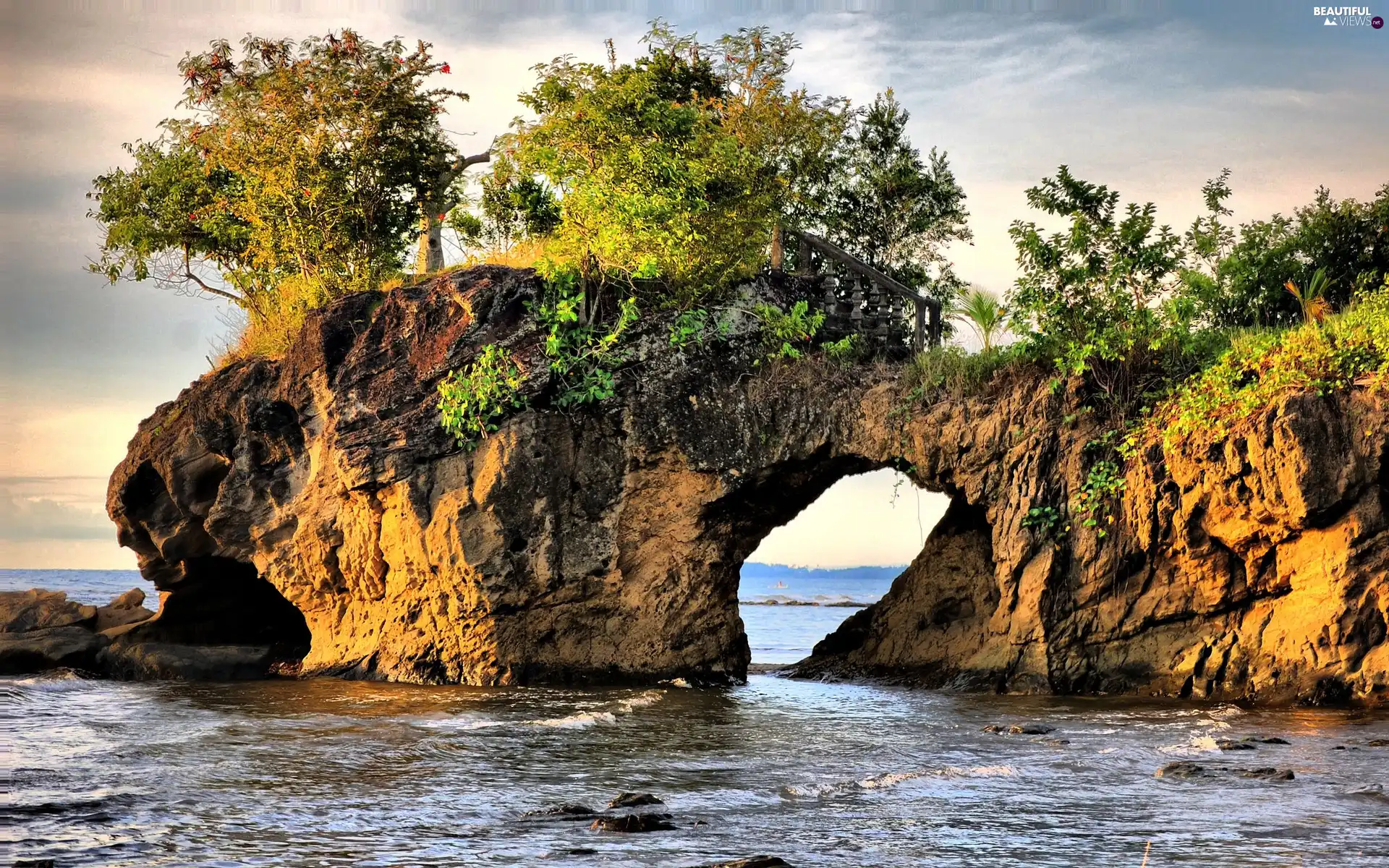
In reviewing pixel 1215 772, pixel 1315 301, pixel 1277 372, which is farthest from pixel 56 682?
pixel 1315 301

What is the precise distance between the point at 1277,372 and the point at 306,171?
54.0ft

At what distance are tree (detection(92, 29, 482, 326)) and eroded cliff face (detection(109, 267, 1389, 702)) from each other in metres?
2.42

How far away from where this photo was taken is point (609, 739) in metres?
13.4

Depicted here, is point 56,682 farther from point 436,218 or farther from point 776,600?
point 776,600

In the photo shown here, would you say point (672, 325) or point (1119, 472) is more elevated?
point (672, 325)

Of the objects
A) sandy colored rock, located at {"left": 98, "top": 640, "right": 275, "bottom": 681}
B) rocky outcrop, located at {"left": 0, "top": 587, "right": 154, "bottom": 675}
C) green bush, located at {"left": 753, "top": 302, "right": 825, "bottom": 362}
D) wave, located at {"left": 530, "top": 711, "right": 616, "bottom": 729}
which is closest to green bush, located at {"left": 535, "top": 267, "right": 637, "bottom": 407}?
green bush, located at {"left": 753, "top": 302, "right": 825, "bottom": 362}

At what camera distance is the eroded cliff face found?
16594 millimetres

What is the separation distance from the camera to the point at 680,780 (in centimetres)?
1109

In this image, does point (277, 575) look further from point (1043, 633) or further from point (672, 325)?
point (1043, 633)

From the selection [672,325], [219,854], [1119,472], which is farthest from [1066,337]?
[219,854]

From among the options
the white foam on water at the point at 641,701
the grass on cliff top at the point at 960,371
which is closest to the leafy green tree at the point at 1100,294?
the grass on cliff top at the point at 960,371

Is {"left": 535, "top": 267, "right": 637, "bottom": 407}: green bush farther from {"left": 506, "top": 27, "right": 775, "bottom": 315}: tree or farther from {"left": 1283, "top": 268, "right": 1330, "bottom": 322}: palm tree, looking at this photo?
{"left": 1283, "top": 268, "right": 1330, "bottom": 322}: palm tree

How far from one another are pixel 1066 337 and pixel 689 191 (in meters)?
6.29

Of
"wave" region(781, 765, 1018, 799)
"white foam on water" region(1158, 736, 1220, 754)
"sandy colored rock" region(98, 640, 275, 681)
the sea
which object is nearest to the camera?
the sea
